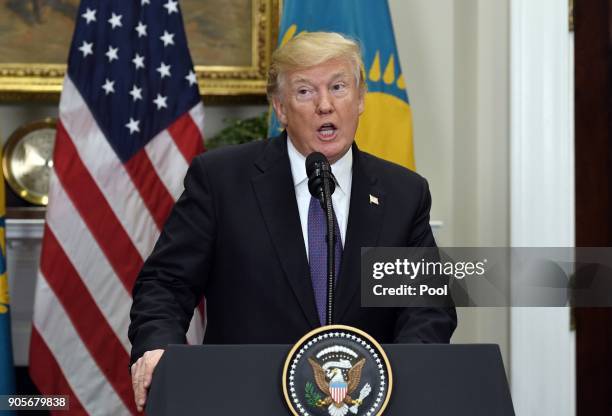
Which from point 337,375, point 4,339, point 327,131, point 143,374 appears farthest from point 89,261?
point 337,375

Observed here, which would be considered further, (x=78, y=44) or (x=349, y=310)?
(x=78, y=44)

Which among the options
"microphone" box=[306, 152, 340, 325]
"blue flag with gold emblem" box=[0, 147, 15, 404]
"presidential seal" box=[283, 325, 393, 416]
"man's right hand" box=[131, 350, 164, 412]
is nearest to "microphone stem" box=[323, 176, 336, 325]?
"microphone" box=[306, 152, 340, 325]

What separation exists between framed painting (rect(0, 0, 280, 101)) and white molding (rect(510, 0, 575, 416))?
4.41 ft

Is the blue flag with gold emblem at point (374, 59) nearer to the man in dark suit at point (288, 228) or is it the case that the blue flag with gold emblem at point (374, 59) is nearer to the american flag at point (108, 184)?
the american flag at point (108, 184)

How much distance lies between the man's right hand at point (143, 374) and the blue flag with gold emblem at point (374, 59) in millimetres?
2208

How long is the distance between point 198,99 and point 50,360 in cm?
129

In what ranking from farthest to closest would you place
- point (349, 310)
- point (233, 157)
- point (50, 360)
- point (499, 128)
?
1. point (499, 128)
2. point (50, 360)
3. point (233, 157)
4. point (349, 310)

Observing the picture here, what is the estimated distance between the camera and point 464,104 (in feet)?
13.7

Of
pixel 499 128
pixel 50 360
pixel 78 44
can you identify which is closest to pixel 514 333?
pixel 499 128

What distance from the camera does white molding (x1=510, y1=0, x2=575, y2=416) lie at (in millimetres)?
3516

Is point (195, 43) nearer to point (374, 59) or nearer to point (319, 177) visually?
point (374, 59)

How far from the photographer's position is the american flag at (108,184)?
11.4 feet

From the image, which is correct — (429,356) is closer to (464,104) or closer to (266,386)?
(266,386)

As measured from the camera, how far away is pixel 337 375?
1.34 meters
